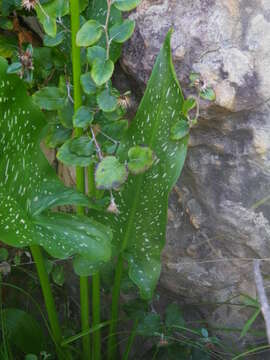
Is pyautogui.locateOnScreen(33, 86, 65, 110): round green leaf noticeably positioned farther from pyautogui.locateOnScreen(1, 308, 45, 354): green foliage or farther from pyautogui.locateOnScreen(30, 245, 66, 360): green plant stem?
pyautogui.locateOnScreen(1, 308, 45, 354): green foliage

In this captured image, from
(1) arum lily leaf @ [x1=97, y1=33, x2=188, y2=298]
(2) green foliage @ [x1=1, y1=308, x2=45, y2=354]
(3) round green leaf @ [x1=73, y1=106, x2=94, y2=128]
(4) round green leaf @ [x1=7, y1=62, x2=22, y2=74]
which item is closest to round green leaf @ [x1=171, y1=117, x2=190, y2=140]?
(1) arum lily leaf @ [x1=97, y1=33, x2=188, y2=298]

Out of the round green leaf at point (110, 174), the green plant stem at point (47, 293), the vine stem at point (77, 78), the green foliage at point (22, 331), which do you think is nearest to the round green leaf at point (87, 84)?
the vine stem at point (77, 78)

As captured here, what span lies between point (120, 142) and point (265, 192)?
26 centimetres

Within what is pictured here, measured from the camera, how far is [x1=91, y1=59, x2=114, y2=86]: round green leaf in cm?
74

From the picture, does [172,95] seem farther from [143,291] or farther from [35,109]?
[143,291]

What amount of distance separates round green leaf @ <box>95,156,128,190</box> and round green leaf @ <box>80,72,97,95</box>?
11 cm

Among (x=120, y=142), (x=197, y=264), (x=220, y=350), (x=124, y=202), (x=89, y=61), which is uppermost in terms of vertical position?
(x=89, y=61)

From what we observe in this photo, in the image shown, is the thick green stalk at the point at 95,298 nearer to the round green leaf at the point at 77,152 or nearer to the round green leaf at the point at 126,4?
the round green leaf at the point at 77,152

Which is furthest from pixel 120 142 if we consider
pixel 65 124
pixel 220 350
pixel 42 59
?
pixel 220 350

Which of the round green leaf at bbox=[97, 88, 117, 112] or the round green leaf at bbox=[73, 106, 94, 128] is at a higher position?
the round green leaf at bbox=[97, 88, 117, 112]

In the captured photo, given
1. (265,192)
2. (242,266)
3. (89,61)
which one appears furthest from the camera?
(242,266)

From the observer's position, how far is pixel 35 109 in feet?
2.64

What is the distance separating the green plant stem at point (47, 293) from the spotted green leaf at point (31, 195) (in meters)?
0.13

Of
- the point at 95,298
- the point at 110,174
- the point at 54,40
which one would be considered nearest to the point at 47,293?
the point at 95,298
